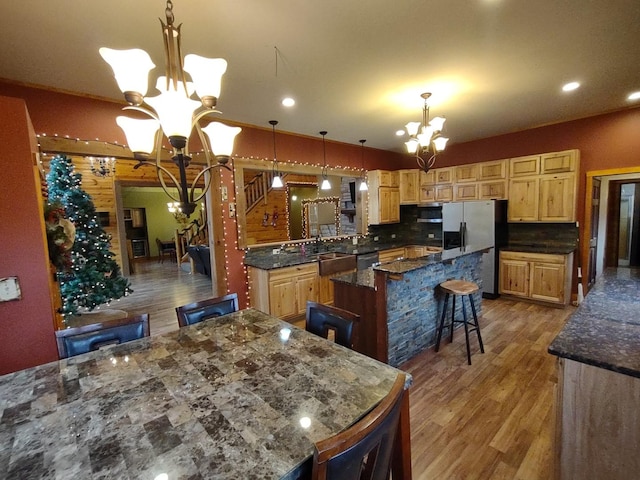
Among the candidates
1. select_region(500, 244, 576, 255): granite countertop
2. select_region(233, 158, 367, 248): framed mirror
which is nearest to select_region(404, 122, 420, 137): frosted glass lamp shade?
select_region(233, 158, 367, 248): framed mirror

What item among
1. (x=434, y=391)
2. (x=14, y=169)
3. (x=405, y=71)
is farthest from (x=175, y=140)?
(x=434, y=391)

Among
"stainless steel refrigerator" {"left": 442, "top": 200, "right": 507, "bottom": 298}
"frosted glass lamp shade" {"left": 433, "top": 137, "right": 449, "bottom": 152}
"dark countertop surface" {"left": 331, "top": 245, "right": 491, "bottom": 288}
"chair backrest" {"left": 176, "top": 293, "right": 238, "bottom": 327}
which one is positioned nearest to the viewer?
"chair backrest" {"left": 176, "top": 293, "right": 238, "bottom": 327}

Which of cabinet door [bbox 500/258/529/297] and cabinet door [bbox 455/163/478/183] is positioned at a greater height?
cabinet door [bbox 455/163/478/183]

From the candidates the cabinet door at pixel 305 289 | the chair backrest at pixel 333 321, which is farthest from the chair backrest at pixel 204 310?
the cabinet door at pixel 305 289

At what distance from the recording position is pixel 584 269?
4.43m

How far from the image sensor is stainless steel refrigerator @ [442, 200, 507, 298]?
183 inches

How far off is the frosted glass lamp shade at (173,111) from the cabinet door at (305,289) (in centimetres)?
288

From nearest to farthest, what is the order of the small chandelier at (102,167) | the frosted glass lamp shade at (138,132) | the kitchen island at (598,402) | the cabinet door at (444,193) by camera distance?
the kitchen island at (598,402) → the frosted glass lamp shade at (138,132) → the cabinet door at (444,193) → the small chandelier at (102,167)

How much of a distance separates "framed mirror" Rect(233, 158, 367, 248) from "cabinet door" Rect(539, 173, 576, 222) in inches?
111

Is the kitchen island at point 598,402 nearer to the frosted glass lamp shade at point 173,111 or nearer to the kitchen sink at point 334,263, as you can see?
the frosted glass lamp shade at point 173,111

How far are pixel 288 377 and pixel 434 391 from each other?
177 centimetres

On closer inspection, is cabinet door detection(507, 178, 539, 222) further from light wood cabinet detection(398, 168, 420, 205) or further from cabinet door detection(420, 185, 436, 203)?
light wood cabinet detection(398, 168, 420, 205)

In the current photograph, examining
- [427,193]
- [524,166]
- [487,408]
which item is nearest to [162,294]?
[427,193]

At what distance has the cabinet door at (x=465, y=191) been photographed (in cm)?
512
